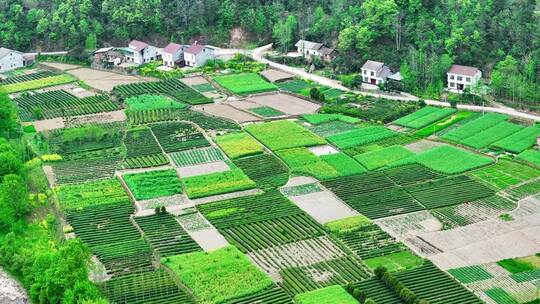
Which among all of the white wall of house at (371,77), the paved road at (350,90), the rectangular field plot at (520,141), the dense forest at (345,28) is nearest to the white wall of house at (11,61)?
the dense forest at (345,28)

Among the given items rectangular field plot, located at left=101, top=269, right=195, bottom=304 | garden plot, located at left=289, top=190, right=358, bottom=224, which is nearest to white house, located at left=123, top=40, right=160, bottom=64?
garden plot, located at left=289, top=190, right=358, bottom=224

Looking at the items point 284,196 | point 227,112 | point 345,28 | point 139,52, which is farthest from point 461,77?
point 139,52

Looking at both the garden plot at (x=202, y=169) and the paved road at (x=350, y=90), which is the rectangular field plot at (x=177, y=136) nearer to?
the garden plot at (x=202, y=169)

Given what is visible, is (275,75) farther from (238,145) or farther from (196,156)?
(196,156)

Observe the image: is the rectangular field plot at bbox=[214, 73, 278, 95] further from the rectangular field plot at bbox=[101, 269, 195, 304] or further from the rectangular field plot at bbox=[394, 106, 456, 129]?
the rectangular field plot at bbox=[101, 269, 195, 304]

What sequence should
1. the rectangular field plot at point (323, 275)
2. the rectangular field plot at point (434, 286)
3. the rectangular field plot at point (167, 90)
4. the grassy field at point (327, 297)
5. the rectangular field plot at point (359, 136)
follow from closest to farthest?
the grassy field at point (327, 297) < the rectangular field plot at point (434, 286) < the rectangular field plot at point (323, 275) < the rectangular field plot at point (359, 136) < the rectangular field plot at point (167, 90)

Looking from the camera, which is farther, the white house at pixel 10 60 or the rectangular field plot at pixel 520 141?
the white house at pixel 10 60
